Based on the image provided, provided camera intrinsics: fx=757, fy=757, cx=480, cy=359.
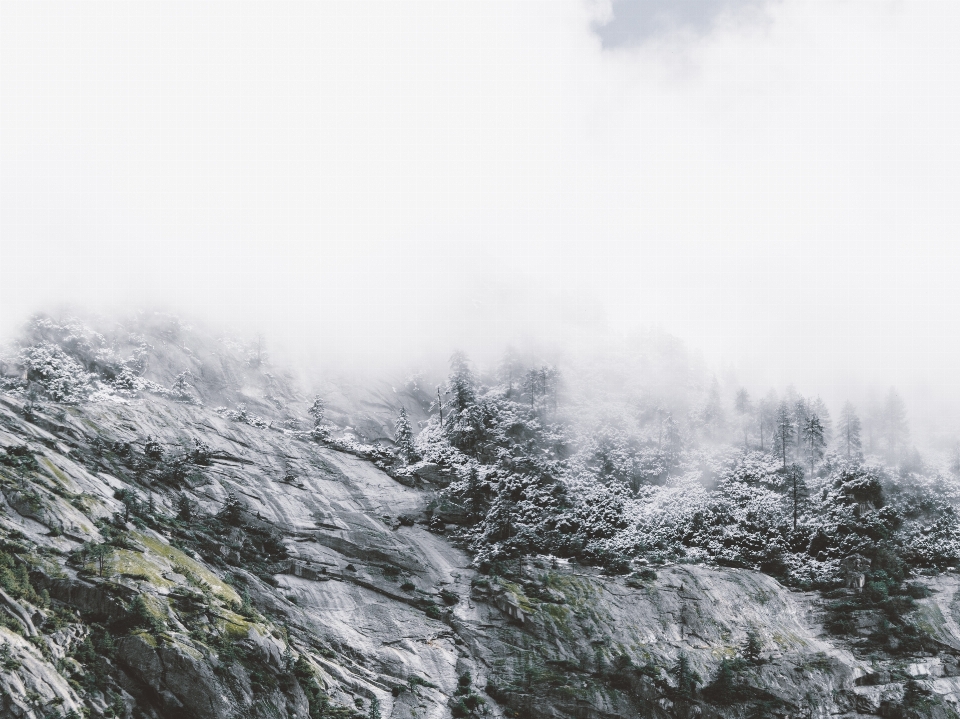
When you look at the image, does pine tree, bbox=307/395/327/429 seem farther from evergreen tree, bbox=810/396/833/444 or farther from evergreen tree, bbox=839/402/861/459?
evergreen tree, bbox=839/402/861/459

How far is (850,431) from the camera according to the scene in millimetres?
125188

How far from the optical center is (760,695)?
81.6m

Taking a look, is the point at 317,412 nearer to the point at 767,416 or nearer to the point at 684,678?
the point at 684,678

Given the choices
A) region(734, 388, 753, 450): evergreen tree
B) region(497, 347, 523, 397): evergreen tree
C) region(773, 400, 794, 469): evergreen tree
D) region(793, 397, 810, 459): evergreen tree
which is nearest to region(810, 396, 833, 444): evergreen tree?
region(793, 397, 810, 459): evergreen tree

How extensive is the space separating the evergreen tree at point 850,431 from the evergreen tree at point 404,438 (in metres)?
70.4

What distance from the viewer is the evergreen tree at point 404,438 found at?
4734 inches

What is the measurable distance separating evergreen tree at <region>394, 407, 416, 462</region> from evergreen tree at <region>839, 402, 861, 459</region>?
70447mm

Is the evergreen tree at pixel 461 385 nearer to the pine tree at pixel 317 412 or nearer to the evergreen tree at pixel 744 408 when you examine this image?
→ the pine tree at pixel 317 412

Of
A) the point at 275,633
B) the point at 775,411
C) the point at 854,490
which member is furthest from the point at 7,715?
the point at 775,411

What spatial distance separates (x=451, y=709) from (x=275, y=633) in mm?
19823

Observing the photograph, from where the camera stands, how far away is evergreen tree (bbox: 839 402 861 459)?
124881mm

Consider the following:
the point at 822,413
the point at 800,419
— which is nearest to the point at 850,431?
the point at 800,419

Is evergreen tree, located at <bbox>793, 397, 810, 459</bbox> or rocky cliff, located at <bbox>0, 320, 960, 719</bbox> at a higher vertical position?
evergreen tree, located at <bbox>793, 397, 810, 459</bbox>

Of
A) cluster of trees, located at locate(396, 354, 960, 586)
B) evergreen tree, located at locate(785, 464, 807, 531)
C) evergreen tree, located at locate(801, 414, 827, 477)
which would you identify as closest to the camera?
cluster of trees, located at locate(396, 354, 960, 586)
